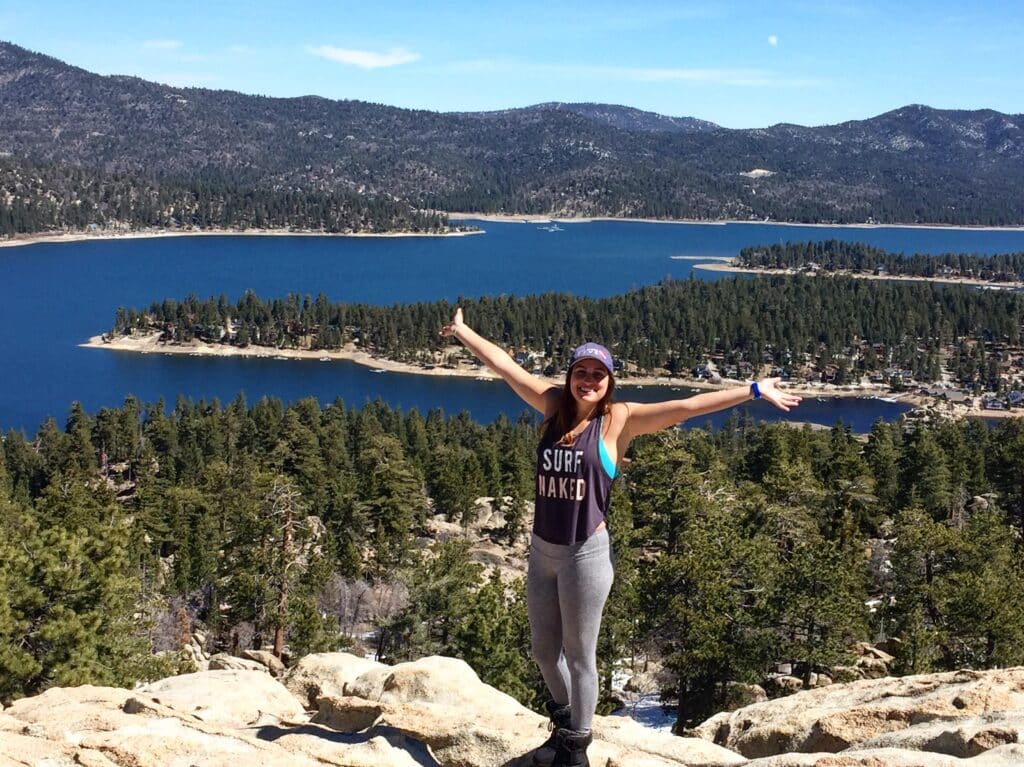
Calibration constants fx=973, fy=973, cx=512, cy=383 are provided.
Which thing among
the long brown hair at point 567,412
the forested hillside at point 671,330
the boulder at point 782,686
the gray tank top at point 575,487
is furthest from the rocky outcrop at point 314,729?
the forested hillside at point 671,330

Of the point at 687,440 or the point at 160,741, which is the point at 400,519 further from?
the point at 160,741

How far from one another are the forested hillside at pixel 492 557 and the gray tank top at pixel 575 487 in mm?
15649

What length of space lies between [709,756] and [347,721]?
11.1ft

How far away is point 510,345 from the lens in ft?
493

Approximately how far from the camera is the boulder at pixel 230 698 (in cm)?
997

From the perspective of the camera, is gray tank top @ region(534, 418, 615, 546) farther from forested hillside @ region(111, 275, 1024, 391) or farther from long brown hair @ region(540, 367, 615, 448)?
forested hillside @ region(111, 275, 1024, 391)

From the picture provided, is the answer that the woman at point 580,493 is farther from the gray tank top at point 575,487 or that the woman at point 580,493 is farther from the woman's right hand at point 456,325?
the woman's right hand at point 456,325

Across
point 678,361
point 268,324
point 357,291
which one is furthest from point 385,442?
point 357,291

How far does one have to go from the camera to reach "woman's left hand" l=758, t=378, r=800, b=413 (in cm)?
658

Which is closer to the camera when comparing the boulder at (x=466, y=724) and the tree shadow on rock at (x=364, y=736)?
the boulder at (x=466, y=724)

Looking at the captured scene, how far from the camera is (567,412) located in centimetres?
673

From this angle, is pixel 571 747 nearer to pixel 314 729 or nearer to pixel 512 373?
pixel 512 373

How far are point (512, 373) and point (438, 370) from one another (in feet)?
426

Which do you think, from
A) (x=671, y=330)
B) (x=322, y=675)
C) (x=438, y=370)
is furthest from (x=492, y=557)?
(x=671, y=330)
